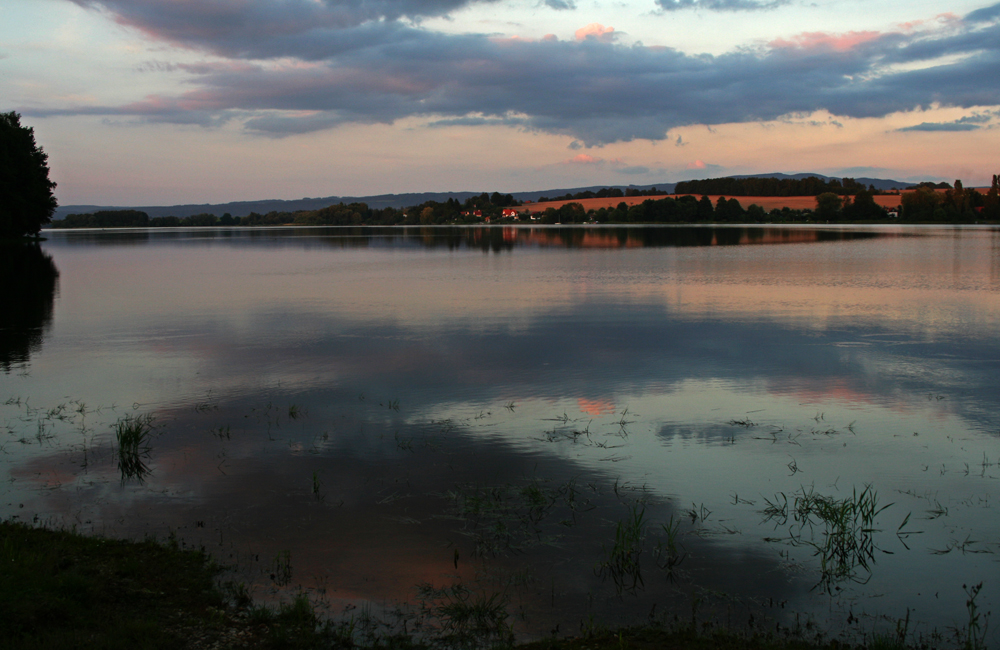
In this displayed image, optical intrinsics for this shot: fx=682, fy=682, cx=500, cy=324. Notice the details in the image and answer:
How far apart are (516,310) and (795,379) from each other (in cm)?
1179

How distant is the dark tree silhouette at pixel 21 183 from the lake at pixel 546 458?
55.9 meters

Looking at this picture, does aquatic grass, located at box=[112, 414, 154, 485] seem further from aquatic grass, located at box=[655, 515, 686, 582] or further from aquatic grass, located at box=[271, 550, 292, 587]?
aquatic grass, located at box=[655, 515, 686, 582]

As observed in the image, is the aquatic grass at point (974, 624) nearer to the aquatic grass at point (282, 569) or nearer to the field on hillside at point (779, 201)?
the aquatic grass at point (282, 569)

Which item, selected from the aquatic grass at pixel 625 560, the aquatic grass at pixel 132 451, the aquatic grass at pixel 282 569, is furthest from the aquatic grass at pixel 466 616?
the aquatic grass at pixel 132 451

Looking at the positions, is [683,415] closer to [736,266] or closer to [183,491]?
[183,491]

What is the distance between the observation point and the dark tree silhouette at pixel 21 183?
66438mm

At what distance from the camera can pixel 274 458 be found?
9.74 meters

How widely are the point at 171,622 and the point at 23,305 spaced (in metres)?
25.8

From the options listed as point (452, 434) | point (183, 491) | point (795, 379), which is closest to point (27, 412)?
point (183, 491)

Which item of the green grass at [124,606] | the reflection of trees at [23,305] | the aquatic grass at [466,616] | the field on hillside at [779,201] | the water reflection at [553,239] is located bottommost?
the aquatic grass at [466,616]

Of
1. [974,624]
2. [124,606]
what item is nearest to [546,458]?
[974,624]

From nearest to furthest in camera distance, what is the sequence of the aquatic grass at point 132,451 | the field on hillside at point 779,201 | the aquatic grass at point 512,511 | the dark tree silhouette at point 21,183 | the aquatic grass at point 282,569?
the aquatic grass at point 282,569 → the aquatic grass at point 512,511 → the aquatic grass at point 132,451 → the dark tree silhouette at point 21,183 → the field on hillside at point 779,201

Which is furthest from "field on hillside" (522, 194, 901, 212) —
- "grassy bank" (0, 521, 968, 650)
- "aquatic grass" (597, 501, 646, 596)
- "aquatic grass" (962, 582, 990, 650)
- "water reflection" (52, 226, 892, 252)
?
"grassy bank" (0, 521, 968, 650)

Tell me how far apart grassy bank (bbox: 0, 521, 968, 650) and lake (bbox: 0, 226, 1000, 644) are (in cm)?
34
